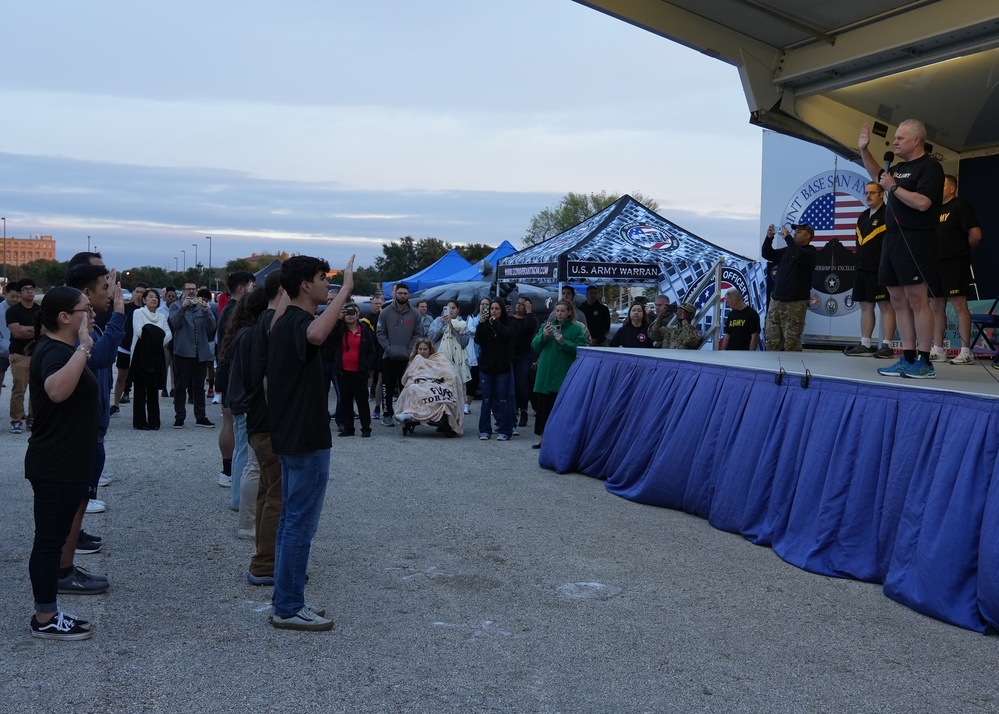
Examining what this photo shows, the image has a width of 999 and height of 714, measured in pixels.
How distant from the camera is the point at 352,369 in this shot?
11.4 metres

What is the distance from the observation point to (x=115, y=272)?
17.5ft

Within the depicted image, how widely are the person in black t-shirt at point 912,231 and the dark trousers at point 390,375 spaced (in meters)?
7.63

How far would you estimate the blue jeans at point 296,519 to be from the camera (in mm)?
4254

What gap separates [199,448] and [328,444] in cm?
642

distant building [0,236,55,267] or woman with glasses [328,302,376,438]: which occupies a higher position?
distant building [0,236,55,267]

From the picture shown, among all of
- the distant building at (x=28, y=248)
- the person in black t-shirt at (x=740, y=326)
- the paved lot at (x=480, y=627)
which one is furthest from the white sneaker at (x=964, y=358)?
the distant building at (x=28, y=248)

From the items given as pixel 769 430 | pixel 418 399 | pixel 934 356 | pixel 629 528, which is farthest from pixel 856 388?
pixel 418 399

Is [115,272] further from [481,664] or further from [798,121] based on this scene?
[798,121]

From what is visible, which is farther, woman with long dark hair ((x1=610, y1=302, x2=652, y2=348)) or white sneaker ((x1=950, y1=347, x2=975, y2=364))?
woman with long dark hair ((x1=610, y1=302, x2=652, y2=348))

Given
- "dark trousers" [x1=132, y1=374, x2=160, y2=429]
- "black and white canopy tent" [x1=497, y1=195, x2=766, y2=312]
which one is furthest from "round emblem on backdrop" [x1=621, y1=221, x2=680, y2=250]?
"dark trousers" [x1=132, y1=374, x2=160, y2=429]

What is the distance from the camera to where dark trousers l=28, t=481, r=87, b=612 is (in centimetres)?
411

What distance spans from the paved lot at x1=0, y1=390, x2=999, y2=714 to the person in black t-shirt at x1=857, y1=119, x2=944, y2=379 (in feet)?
6.17

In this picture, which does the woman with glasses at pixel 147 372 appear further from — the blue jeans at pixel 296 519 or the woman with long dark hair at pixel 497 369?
the blue jeans at pixel 296 519

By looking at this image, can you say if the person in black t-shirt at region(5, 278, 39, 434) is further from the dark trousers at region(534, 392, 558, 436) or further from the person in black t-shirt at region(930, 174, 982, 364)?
the person in black t-shirt at region(930, 174, 982, 364)
